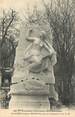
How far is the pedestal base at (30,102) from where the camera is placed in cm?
2122

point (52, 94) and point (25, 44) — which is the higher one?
point (25, 44)

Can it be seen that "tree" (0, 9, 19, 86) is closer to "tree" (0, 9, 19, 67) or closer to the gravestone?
"tree" (0, 9, 19, 67)

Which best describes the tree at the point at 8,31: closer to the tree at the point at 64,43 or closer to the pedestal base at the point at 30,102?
the tree at the point at 64,43

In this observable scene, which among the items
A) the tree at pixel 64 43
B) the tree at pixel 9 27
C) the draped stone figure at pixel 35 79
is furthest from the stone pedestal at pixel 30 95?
the tree at pixel 9 27

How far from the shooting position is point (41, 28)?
2236 centimetres

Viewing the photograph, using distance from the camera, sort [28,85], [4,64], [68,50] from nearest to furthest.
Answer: [28,85], [68,50], [4,64]

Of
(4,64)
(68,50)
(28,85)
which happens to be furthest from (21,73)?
(4,64)

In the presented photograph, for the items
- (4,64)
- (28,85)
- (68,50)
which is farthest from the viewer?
(4,64)

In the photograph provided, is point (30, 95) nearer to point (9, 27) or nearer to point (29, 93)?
point (29, 93)

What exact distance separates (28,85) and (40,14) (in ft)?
52.0

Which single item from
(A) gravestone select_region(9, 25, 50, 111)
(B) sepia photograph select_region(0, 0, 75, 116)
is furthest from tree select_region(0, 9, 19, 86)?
(A) gravestone select_region(9, 25, 50, 111)

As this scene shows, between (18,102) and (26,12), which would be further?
(26,12)

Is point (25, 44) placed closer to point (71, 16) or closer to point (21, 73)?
point (21, 73)

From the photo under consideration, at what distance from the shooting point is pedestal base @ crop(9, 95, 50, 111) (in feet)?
69.6
